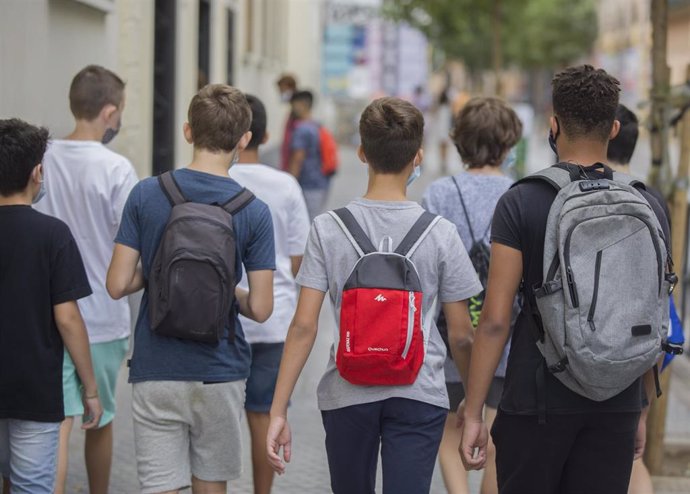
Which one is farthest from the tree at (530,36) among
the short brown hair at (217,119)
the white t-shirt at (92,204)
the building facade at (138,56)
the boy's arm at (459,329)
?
the boy's arm at (459,329)

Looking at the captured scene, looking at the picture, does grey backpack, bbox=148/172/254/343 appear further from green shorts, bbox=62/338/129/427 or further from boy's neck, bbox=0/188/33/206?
green shorts, bbox=62/338/129/427

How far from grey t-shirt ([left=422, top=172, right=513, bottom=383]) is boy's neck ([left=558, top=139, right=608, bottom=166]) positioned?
137cm

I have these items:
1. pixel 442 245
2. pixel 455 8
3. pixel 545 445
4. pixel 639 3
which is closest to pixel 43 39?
pixel 442 245

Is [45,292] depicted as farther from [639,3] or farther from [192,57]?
[639,3]

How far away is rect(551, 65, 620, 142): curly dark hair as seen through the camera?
370 centimetres

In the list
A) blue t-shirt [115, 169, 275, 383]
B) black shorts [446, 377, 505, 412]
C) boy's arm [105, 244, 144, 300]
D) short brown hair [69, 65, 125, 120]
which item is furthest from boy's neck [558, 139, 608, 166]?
short brown hair [69, 65, 125, 120]

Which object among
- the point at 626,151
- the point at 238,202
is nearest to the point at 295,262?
the point at 238,202

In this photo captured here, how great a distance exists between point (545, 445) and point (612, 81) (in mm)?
1083

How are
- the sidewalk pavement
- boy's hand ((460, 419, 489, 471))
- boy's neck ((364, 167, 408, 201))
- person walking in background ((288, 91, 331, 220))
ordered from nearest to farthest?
boy's hand ((460, 419, 489, 471)) < boy's neck ((364, 167, 408, 201)) < the sidewalk pavement < person walking in background ((288, 91, 331, 220))

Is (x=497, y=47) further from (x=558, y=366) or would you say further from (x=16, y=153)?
(x=558, y=366)

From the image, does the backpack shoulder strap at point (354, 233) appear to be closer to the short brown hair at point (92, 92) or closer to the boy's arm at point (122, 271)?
the boy's arm at point (122, 271)

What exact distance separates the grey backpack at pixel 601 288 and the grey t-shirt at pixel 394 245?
0.48 meters

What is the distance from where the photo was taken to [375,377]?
3883 mm

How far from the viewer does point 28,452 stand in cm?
429
